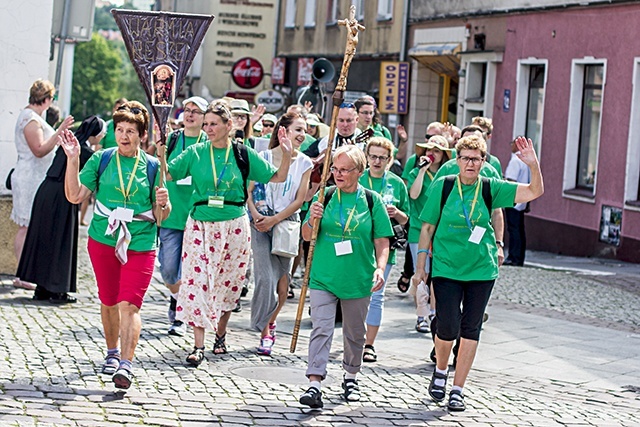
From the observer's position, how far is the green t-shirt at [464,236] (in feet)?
29.3

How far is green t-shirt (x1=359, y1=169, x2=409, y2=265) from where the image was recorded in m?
10.6

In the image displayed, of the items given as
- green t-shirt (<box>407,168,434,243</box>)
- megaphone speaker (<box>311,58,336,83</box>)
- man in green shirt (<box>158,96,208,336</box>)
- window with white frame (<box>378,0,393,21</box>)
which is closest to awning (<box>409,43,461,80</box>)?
window with white frame (<box>378,0,393,21</box>)

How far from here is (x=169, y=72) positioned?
9.27 metres

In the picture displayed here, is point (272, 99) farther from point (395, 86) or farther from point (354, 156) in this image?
point (354, 156)

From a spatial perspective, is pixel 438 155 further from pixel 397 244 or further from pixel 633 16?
pixel 633 16

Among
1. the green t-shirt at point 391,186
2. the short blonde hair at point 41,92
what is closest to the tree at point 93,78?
the short blonde hair at point 41,92

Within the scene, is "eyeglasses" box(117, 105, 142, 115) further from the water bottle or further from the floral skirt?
the water bottle

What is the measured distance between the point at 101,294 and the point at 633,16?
1458cm

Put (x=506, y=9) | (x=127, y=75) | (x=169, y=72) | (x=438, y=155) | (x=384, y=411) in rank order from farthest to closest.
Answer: (x=127, y=75)
(x=506, y=9)
(x=438, y=155)
(x=169, y=72)
(x=384, y=411)

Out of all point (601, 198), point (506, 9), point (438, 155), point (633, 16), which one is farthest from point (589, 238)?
point (438, 155)

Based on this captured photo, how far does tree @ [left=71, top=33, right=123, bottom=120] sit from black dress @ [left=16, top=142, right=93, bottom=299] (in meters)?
96.3

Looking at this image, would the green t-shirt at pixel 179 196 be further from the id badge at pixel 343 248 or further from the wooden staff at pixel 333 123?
the id badge at pixel 343 248

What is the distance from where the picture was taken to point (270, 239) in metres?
10.7

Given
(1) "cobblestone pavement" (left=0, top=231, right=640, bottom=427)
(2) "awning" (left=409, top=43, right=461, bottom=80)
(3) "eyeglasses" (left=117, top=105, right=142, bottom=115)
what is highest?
(2) "awning" (left=409, top=43, right=461, bottom=80)
